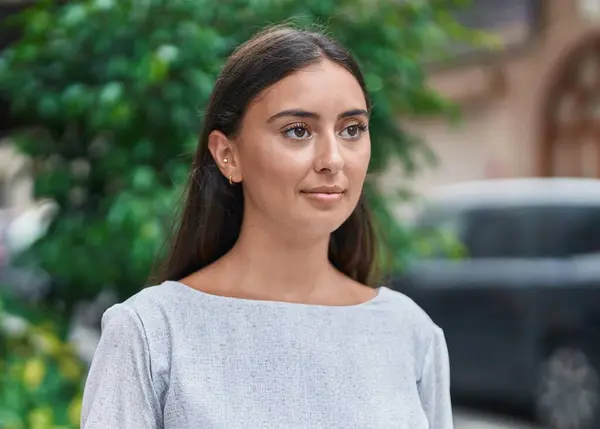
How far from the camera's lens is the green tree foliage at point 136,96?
3.69 metres

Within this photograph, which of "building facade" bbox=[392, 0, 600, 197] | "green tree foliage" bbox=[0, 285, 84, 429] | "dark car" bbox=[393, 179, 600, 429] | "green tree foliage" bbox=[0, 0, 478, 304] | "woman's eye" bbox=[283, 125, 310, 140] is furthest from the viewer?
"building facade" bbox=[392, 0, 600, 197]

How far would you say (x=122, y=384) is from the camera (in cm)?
166

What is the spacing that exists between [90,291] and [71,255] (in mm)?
214

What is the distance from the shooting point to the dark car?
6.89 meters

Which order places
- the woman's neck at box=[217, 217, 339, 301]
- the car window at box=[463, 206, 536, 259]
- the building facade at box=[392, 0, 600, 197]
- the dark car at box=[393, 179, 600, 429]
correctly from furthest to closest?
the building facade at box=[392, 0, 600, 197], the car window at box=[463, 206, 536, 259], the dark car at box=[393, 179, 600, 429], the woman's neck at box=[217, 217, 339, 301]

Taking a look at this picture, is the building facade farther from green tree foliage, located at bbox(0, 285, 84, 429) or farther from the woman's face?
the woman's face

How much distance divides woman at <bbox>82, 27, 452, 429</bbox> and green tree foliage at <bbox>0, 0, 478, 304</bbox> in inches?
68.1

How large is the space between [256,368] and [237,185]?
36 centimetres

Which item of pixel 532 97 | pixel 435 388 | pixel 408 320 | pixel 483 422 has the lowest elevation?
pixel 483 422

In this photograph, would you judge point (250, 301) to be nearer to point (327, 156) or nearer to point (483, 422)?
point (327, 156)

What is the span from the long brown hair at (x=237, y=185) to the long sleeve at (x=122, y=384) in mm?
297

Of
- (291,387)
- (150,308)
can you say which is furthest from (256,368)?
(150,308)

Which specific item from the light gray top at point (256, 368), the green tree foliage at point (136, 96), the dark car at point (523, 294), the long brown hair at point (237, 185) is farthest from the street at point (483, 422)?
the light gray top at point (256, 368)

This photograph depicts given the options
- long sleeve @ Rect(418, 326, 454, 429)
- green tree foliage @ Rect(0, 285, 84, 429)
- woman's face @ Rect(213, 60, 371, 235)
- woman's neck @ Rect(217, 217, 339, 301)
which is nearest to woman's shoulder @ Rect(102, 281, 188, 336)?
woman's neck @ Rect(217, 217, 339, 301)
